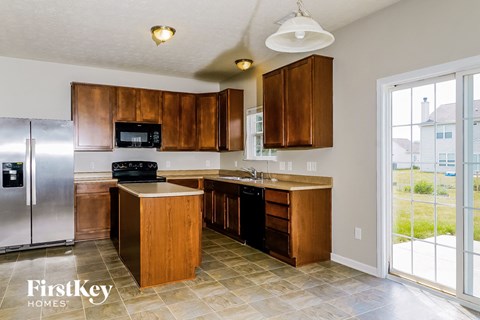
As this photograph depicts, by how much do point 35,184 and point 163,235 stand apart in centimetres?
235

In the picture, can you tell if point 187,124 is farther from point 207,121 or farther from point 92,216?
point 92,216

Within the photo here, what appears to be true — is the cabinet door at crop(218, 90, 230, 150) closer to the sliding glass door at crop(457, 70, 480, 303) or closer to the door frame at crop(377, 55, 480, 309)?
the door frame at crop(377, 55, 480, 309)

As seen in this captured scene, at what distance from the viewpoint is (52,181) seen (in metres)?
4.48

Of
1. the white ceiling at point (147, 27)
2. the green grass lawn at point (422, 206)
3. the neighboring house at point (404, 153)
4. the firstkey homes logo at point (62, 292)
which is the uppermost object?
the white ceiling at point (147, 27)

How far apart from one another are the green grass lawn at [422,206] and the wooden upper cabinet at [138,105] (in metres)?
3.87

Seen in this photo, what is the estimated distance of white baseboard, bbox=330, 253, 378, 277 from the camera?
3385 mm

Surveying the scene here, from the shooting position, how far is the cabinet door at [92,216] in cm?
481

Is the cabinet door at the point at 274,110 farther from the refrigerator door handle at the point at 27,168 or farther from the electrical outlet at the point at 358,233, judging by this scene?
the refrigerator door handle at the point at 27,168

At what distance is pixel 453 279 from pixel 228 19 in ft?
10.7

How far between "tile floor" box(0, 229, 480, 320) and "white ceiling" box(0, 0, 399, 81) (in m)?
2.67

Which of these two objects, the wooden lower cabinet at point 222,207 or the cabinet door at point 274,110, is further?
the wooden lower cabinet at point 222,207

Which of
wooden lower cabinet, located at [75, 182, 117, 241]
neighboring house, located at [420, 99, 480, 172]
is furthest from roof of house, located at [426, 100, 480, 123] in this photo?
wooden lower cabinet, located at [75, 182, 117, 241]

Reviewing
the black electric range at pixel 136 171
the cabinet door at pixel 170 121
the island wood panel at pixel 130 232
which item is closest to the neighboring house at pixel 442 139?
the island wood panel at pixel 130 232

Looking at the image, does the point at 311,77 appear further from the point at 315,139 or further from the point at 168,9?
the point at 168,9
